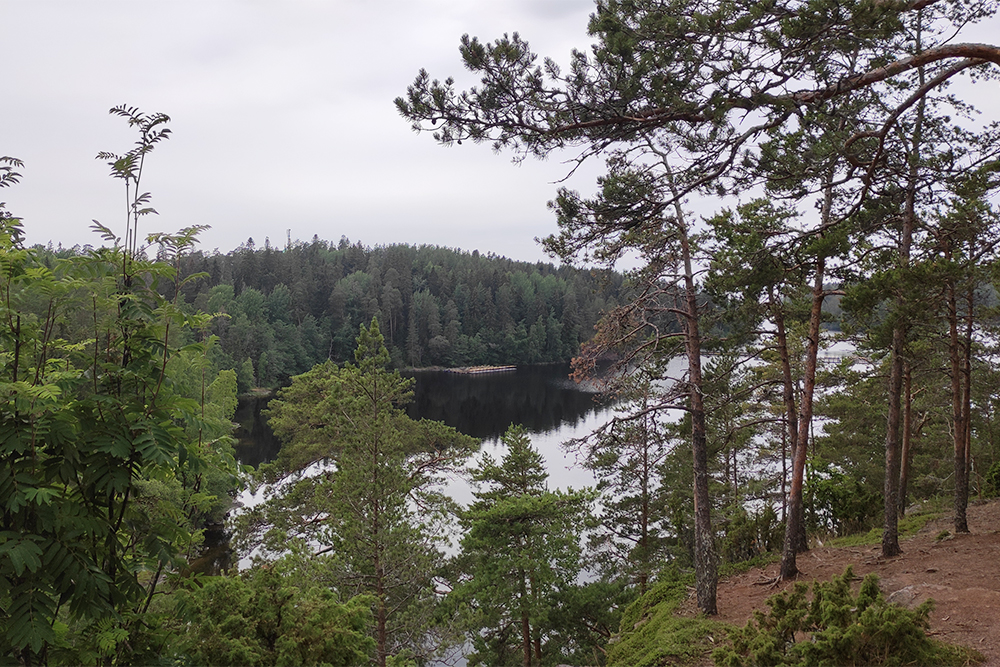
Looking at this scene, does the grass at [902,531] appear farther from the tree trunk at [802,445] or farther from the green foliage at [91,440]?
the green foliage at [91,440]

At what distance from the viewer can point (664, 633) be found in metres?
7.74

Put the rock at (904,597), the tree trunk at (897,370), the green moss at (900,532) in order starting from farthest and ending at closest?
the green moss at (900,532) → the tree trunk at (897,370) → the rock at (904,597)

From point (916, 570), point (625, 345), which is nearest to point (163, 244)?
point (625, 345)

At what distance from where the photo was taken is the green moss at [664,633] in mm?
6691

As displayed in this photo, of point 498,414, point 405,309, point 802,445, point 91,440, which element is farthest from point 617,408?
point 405,309

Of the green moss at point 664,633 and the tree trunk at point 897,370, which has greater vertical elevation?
the tree trunk at point 897,370

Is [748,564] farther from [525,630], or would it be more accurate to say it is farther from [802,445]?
[525,630]

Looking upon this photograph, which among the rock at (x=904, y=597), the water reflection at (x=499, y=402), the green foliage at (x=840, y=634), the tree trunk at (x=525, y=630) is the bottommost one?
the tree trunk at (x=525, y=630)

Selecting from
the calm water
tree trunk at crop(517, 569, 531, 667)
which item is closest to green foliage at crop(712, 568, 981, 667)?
tree trunk at crop(517, 569, 531, 667)

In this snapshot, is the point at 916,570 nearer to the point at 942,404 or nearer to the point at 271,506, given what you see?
the point at 942,404

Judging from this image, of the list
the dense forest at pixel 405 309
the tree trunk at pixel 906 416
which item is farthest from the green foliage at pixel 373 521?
the dense forest at pixel 405 309

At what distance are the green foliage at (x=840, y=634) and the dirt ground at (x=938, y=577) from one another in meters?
1.40

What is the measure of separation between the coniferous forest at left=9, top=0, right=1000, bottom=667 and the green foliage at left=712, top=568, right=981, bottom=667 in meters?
0.02

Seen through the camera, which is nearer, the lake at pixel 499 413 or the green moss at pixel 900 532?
the green moss at pixel 900 532
